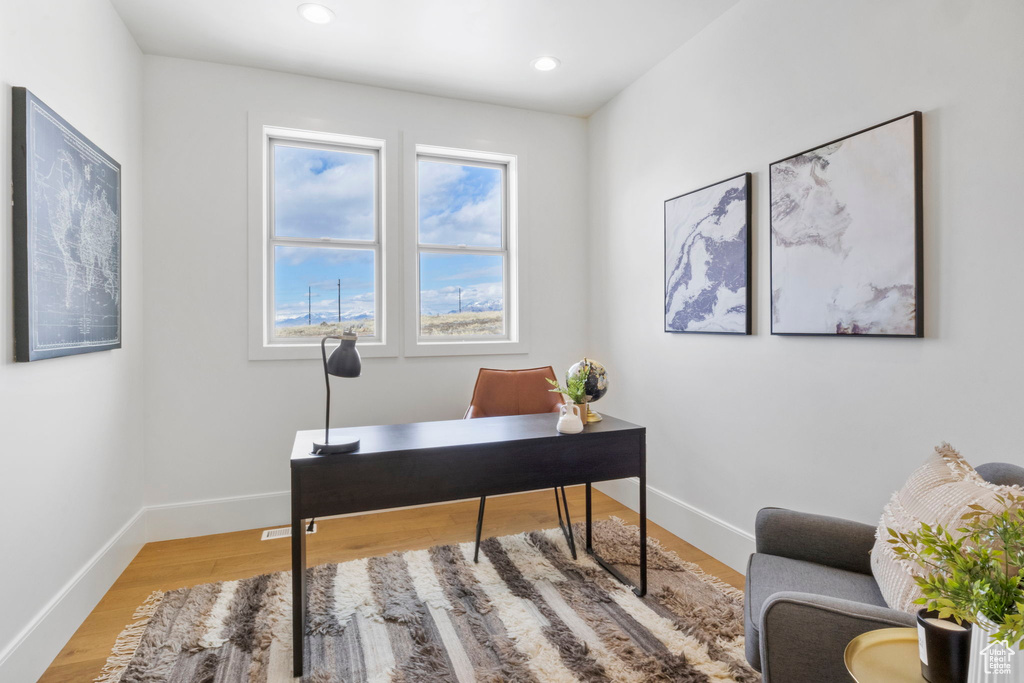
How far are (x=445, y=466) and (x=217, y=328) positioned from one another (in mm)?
1868

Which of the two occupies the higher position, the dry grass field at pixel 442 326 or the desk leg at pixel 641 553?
the dry grass field at pixel 442 326

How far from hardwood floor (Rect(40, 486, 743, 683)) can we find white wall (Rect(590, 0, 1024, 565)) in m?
0.47

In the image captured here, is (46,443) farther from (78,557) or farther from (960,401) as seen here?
(960,401)

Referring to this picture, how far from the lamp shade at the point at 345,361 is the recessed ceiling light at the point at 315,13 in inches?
67.4

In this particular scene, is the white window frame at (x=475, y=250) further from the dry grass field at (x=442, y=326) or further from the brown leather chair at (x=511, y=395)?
the brown leather chair at (x=511, y=395)

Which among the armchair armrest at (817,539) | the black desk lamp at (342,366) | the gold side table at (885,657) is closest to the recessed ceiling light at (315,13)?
the black desk lamp at (342,366)

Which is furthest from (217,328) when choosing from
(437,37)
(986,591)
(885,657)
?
(986,591)

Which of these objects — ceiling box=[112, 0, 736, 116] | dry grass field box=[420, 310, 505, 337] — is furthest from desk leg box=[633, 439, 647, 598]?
ceiling box=[112, 0, 736, 116]

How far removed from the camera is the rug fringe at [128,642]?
5.80 ft

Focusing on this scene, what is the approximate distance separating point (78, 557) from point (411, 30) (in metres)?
2.77

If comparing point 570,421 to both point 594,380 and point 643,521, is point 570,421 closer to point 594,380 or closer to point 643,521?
point 594,380

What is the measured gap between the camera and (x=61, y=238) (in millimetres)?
1931

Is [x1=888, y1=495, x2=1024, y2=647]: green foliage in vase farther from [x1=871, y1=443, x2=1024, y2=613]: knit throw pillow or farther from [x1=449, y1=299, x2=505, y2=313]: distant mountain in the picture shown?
[x1=449, y1=299, x2=505, y2=313]: distant mountain

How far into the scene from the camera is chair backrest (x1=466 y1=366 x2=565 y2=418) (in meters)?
3.11
